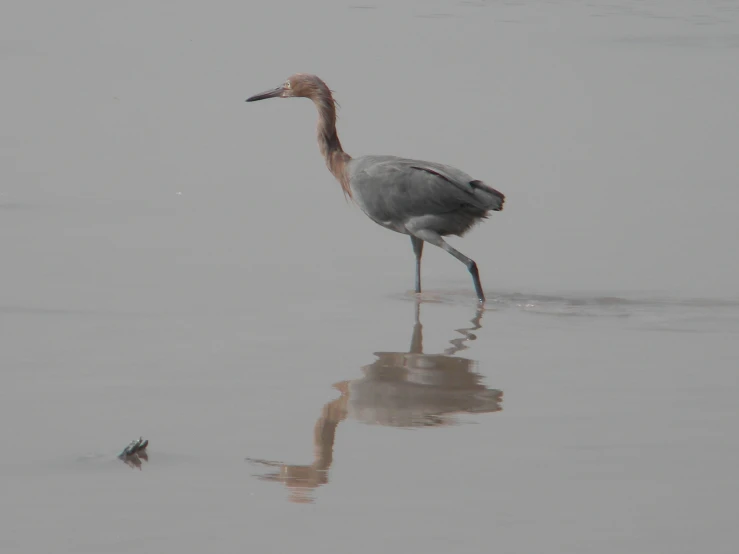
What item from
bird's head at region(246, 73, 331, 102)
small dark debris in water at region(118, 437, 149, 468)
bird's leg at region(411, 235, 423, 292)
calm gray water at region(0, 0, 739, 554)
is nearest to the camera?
calm gray water at region(0, 0, 739, 554)

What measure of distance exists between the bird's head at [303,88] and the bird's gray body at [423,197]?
4.21ft

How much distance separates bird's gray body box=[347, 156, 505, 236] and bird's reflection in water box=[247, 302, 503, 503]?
180 cm

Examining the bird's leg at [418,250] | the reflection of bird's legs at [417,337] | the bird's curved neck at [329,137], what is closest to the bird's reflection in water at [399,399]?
the reflection of bird's legs at [417,337]

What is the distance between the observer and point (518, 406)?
6297 millimetres

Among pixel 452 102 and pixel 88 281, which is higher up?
pixel 452 102

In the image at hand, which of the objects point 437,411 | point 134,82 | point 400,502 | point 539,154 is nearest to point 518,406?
point 437,411

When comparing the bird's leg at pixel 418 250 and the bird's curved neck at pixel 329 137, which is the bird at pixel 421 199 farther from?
the bird's curved neck at pixel 329 137

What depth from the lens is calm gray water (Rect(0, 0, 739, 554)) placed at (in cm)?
494

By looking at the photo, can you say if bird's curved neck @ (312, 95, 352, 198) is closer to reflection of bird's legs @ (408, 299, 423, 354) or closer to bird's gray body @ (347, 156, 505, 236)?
bird's gray body @ (347, 156, 505, 236)

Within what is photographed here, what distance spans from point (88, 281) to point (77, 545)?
411 cm

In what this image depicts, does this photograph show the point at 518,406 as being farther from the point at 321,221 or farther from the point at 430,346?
the point at 321,221

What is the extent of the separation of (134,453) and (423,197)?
426cm

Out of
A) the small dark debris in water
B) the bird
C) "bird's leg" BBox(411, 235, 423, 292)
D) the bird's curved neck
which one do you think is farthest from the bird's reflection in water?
the bird's curved neck

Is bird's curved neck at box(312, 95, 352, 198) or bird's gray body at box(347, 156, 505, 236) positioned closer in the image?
bird's gray body at box(347, 156, 505, 236)
